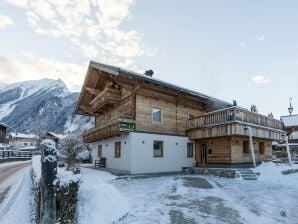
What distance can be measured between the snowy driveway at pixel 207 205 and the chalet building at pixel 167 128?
585 cm

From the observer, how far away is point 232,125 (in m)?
18.6

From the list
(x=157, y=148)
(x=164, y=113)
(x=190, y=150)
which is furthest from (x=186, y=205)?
(x=190, y=150)

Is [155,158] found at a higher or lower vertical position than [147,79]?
lower

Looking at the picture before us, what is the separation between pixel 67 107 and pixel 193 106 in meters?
109

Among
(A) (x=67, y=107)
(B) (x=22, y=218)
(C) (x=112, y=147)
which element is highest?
(A) (x=67, y=107)

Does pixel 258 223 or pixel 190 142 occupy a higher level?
pixel 190 142

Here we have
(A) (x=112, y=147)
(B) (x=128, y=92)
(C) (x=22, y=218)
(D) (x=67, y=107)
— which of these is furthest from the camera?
(D) (x=67, y=107)

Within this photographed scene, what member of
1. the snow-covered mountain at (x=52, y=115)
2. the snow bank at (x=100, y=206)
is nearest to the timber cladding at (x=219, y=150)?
the snow bank at (x=100, y=206)

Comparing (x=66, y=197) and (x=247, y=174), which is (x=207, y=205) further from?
(x=247, y=174)

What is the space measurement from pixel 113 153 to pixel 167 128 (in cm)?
501

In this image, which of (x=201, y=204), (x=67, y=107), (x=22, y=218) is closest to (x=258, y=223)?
(x=201, y=204)

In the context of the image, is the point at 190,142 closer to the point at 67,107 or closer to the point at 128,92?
the point at 128,92

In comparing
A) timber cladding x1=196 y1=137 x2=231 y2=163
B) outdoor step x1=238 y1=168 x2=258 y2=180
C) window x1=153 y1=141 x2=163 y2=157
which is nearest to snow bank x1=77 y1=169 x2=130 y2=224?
window x1=153 y1=141 x2=163 y2=157

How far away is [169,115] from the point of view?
2183 cm
